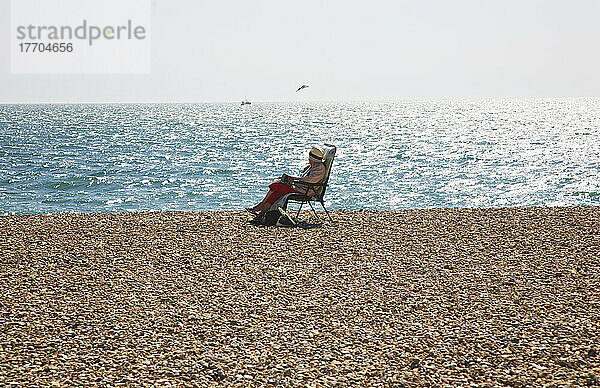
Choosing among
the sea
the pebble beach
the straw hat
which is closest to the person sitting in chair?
the straw hat

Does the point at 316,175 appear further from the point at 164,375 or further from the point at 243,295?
the point at 164,375

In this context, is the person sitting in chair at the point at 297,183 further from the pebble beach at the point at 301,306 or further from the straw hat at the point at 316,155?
the pebble beach at the point at 301,306

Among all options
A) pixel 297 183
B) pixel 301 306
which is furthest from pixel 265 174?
pixel 301 306

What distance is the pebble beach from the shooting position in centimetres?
432

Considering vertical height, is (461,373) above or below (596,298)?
above

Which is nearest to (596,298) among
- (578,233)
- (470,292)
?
(470,292)

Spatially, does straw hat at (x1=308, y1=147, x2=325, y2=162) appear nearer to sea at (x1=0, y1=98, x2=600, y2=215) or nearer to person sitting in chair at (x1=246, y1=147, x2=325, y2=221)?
person sitting in chair at (x1=246, y1=147, x2=325, y2=221)

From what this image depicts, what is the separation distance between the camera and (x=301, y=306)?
18.6 feet

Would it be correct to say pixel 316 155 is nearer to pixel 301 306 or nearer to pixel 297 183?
pixel 297 183

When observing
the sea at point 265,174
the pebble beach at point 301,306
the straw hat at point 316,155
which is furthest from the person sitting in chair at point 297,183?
the sea at point 265,174

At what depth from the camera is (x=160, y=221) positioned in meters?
10.2

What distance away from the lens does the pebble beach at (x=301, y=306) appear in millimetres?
4316

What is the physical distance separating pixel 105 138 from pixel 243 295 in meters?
49.2

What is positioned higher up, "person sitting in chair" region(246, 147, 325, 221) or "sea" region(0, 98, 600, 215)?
"person sitting in chair" region(246, 147, 325, 221)
